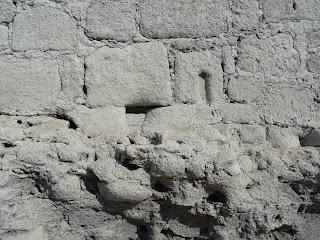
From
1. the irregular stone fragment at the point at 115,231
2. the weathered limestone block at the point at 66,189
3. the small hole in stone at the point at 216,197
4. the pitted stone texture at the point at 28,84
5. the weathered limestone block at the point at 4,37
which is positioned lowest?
the irregular stone fragment at the point at 115,231

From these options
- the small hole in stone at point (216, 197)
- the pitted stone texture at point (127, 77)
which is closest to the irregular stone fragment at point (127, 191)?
the small hole in stone at point (216, 197)

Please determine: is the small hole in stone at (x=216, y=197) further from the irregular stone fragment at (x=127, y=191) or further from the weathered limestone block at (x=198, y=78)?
the weathered limestone block at (x=198, y=78)

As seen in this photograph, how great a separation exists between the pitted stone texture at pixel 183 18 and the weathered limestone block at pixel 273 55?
17cm

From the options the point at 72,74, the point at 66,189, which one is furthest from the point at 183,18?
the point at 66,189

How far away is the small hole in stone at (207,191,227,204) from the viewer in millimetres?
1388

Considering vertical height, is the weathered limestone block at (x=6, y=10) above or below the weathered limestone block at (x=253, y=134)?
above

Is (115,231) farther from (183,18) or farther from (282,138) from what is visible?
(183,18)

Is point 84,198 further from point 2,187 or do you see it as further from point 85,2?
point 85,2

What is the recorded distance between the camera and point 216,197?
55.5 inches

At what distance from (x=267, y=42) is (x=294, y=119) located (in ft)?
1.26

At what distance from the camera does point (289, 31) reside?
157 cm

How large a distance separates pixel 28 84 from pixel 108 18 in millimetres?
485

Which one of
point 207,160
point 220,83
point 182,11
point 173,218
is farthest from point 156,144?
point 182,11

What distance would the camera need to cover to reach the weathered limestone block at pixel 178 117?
154 centimetres
